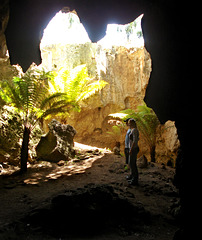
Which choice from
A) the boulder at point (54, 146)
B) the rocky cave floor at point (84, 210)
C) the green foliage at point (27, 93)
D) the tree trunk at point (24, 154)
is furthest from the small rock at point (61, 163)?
the green foliage at point (27, 93)

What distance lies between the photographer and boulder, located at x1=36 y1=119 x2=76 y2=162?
18.2 ft

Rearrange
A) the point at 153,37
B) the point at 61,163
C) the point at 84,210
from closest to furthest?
the point at 84,210 < the point at 153,37 < the point at 61,163

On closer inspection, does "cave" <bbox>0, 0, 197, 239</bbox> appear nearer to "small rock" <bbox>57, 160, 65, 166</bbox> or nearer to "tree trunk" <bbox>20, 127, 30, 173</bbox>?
"tree trunk" <bbox>20, 127, 30, 173</bbox>

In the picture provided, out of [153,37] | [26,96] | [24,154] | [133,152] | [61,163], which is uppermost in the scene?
[153,37]

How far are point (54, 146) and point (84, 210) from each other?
379cm

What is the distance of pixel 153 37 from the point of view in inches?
119

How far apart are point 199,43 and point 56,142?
4.95 m

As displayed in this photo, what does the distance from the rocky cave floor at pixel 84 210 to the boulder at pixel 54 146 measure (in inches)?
57.7

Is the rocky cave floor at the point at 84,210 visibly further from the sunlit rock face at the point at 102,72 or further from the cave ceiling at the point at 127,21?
the sunlit rock face at the point at 102,72

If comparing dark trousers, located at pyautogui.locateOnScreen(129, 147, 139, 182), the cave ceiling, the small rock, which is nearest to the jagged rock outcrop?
the small rock

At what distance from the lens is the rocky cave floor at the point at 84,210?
6.37ft

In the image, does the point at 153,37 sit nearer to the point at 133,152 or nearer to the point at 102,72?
the point at 133,152

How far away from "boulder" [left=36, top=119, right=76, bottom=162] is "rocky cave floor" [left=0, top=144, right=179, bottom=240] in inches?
57.7

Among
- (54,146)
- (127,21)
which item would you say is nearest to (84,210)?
(127,21)
